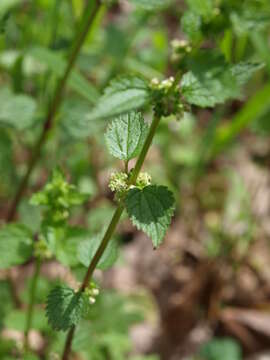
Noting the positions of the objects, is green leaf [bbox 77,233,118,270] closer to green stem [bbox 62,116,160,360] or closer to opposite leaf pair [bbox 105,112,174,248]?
green stem [bbox 62,116,160,360]

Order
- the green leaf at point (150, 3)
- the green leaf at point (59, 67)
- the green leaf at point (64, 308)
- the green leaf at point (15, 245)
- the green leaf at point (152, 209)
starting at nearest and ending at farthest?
the green leaf at point (152, 209) < the green leaf at point (64, 308) < the green leaf at point (15, 245) < the green leaf at point (150, 3) < the green leaf at point (59, 67)

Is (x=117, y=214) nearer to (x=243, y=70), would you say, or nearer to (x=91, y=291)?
(x=91, y=291)

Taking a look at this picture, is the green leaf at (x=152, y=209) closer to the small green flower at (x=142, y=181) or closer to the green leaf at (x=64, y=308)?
the small green flower at (x=142, y=181)

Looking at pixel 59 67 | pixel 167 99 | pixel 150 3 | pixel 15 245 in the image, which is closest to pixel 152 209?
pixel 167 99

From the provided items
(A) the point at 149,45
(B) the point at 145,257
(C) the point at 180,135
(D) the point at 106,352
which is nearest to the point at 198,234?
(B) the point at 145,257

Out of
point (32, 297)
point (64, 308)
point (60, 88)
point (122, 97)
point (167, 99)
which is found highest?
point (60, 88)

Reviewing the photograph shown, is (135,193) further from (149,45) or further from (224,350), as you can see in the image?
(149,45)

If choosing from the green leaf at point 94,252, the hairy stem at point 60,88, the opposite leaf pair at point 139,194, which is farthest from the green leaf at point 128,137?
the hairy stem at point 60,88
